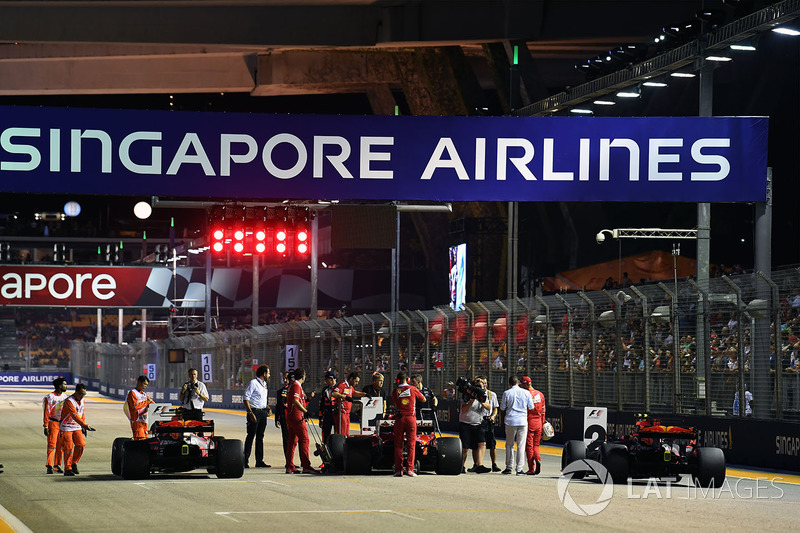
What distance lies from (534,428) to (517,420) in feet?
1.49

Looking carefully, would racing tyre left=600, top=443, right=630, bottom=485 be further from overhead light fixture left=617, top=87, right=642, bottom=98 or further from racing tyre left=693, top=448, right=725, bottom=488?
overhead light fixture left=617, top=87, right=642, bottom=98

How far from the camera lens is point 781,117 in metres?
44.6

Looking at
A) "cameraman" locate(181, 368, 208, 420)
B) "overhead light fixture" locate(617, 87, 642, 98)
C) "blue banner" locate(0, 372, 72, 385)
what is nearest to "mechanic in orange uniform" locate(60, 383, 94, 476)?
"cameraman" locate(181, 368, 208, 420)

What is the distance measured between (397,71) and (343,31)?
6.78 metres

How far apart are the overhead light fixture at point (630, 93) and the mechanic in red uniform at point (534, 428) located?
439 inches

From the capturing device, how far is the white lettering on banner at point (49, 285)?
4922 centimetres

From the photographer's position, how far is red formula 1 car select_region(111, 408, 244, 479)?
1905 centimetres

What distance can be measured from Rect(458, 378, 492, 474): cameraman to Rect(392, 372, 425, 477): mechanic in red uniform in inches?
55.5

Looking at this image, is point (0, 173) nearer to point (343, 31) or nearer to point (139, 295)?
point (343, 31)

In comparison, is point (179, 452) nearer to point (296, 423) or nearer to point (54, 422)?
point (296, 423)

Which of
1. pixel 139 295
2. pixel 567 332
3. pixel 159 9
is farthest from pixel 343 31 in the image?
pixel 567 332

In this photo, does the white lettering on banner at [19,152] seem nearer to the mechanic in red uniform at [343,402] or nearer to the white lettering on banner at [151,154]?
the white lettering on banner at [151,154]

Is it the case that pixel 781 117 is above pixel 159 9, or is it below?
below

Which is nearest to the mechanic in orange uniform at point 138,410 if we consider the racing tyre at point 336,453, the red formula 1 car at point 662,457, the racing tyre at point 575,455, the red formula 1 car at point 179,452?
the red formula 1 car at point 179,452
